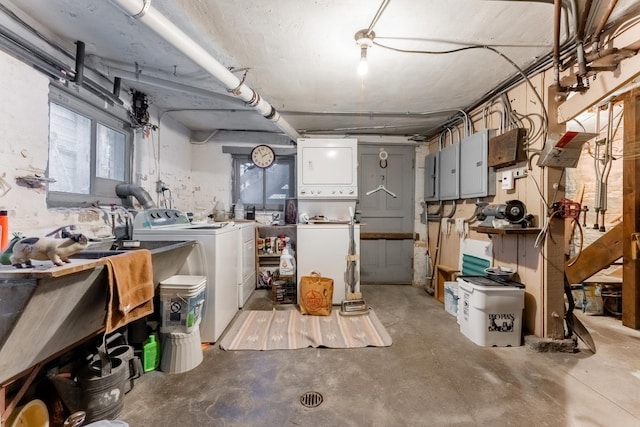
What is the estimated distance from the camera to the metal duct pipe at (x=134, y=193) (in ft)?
8.08

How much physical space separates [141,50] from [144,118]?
912 millimetres

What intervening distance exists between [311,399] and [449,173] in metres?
3.04

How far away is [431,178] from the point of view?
153 inches

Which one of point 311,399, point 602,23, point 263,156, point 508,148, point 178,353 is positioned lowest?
point 311,399

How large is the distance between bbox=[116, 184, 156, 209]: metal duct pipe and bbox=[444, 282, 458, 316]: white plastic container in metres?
3.29

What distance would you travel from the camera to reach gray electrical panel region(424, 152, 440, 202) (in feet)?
12.3

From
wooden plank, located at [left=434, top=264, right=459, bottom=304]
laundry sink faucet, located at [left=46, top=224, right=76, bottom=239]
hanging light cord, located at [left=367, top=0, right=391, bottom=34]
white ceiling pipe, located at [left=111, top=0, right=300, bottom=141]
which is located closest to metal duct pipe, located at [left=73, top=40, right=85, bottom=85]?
white ceiling pipe, located at [left=111, top=0, right=300, bottom=141]

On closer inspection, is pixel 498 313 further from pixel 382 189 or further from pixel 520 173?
pixel 382 189

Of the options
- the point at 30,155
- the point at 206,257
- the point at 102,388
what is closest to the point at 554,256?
the point at 206,257

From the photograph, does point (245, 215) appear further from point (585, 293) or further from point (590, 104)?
point (585, 293)

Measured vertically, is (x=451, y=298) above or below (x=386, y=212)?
below

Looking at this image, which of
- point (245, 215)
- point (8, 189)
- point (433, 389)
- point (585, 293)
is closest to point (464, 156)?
point (585, 293)

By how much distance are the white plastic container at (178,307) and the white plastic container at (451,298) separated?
2612 mm

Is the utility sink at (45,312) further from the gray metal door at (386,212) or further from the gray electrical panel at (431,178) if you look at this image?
the gray electrical panel at (431,178)
